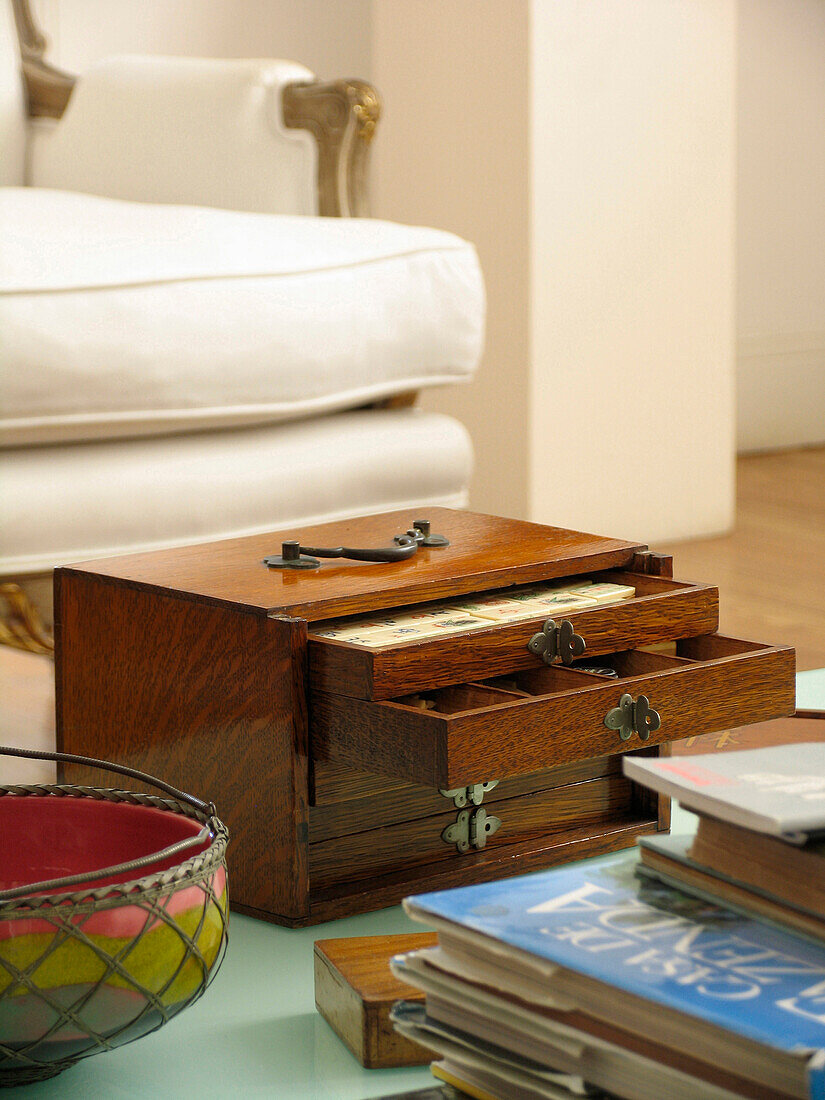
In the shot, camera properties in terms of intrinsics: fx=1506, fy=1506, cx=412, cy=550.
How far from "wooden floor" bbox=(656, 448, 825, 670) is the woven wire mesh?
129 centimetres

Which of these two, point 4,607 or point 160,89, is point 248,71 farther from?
point 4,607

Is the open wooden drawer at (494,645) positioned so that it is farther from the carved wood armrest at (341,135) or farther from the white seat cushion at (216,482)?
the carved wood armrest at (341,135)

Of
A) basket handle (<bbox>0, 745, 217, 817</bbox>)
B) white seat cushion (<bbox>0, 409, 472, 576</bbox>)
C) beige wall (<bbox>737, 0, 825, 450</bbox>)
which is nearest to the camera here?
basket handle (<bbox>0, 745, 217, 817</bbox>)

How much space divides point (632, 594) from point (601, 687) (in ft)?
0.55

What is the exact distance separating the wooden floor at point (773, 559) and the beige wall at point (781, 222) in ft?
0.85

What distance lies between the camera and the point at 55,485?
1.39 metres

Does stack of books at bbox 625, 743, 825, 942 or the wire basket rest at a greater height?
A: stack of books at bbox 625, 743, 825, 942

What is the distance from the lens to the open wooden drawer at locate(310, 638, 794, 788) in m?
0.80

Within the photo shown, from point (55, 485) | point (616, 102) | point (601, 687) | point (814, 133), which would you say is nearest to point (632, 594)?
point (601, 687)

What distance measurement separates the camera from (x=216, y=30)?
3438 mm

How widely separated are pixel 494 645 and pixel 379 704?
100mm

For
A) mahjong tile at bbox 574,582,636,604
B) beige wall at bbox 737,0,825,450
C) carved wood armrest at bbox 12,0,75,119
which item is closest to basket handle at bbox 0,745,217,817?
mahjong tile at bbox 574,582,636,604

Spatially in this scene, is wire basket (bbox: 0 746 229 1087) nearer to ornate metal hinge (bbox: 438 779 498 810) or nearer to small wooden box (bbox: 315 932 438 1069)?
small wooden box (bbox: 315 932 438 1069)

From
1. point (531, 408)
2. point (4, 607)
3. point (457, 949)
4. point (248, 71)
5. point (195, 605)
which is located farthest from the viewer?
point (531, 408)
